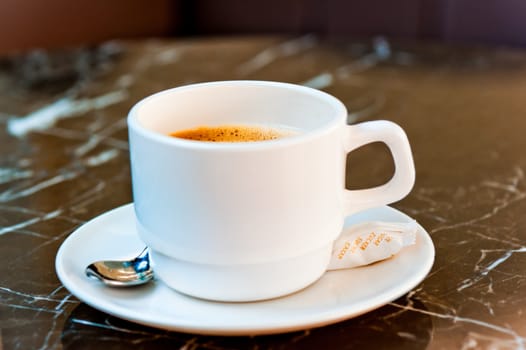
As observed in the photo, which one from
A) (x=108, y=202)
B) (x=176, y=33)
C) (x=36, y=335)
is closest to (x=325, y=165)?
(x=36, y=335)

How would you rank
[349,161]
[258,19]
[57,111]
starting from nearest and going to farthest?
[349,161] < [57,111] < [258,19]

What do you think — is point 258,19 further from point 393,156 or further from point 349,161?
point 393,156

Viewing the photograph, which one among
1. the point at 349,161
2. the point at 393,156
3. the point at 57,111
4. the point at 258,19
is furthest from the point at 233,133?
the point at 258,19

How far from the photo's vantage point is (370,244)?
0.53m

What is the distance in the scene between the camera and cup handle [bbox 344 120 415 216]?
50 centimetres

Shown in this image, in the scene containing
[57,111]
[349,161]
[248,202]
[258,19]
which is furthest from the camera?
[258,19]

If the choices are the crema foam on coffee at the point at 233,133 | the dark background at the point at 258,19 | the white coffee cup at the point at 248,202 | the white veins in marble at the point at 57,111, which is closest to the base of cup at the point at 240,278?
the white coffee cup at the point at 248,202

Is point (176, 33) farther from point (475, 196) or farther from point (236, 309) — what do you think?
point (236, 309)

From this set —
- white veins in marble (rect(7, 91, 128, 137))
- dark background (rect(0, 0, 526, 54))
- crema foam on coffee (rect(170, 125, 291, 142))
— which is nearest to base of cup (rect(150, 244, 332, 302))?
crema foam on coffee (rect(170, 125, 291, 142))

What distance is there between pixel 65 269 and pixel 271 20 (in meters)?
1.43

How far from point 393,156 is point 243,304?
0.50 ft

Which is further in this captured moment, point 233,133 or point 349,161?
point 349,161

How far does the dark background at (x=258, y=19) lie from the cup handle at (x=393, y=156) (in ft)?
3.76

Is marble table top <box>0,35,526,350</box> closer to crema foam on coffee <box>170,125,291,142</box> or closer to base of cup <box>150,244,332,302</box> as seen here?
base of cup <box>150,244,332,302</box>
